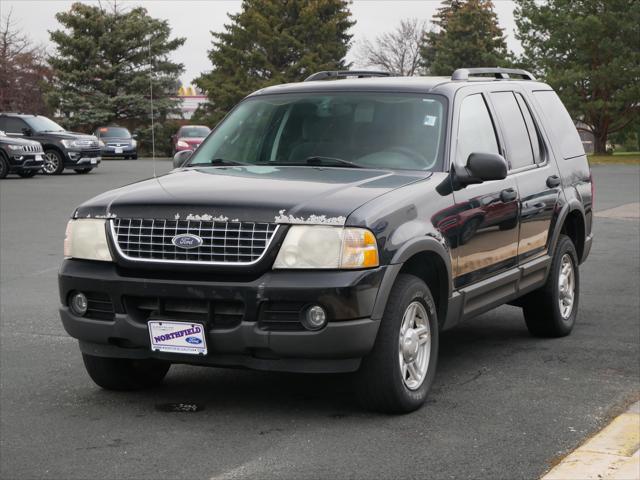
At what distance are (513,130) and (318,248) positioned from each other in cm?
273

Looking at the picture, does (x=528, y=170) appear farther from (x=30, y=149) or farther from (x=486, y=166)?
(x=30, y=149)

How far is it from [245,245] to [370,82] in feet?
6.80

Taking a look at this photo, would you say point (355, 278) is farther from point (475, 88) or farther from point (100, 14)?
point (100, 14)

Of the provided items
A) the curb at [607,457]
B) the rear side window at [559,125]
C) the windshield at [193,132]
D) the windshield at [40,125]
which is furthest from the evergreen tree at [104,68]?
the curb at [607,457]

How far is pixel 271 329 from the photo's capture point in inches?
214

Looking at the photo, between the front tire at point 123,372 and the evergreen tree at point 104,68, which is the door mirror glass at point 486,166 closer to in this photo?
the front tire at point 123,372

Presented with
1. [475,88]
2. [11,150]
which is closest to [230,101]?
[11,150]

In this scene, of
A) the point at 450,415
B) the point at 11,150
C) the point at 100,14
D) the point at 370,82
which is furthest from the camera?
the point at 100,14

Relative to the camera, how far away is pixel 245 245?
5.47m

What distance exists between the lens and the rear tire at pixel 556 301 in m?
8.02

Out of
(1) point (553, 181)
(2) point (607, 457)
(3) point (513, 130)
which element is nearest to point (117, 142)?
(1) point (553, 181)

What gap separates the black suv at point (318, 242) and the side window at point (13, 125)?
24736 mm

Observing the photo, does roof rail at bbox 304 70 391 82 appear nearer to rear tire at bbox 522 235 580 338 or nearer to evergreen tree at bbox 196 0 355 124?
rear tire at bbox 522 235 580 338

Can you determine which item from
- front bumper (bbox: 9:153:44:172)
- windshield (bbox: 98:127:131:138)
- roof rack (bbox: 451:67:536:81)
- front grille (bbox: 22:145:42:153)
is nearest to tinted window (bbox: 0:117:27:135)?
front grille (bbox: 22:145:42:153)
